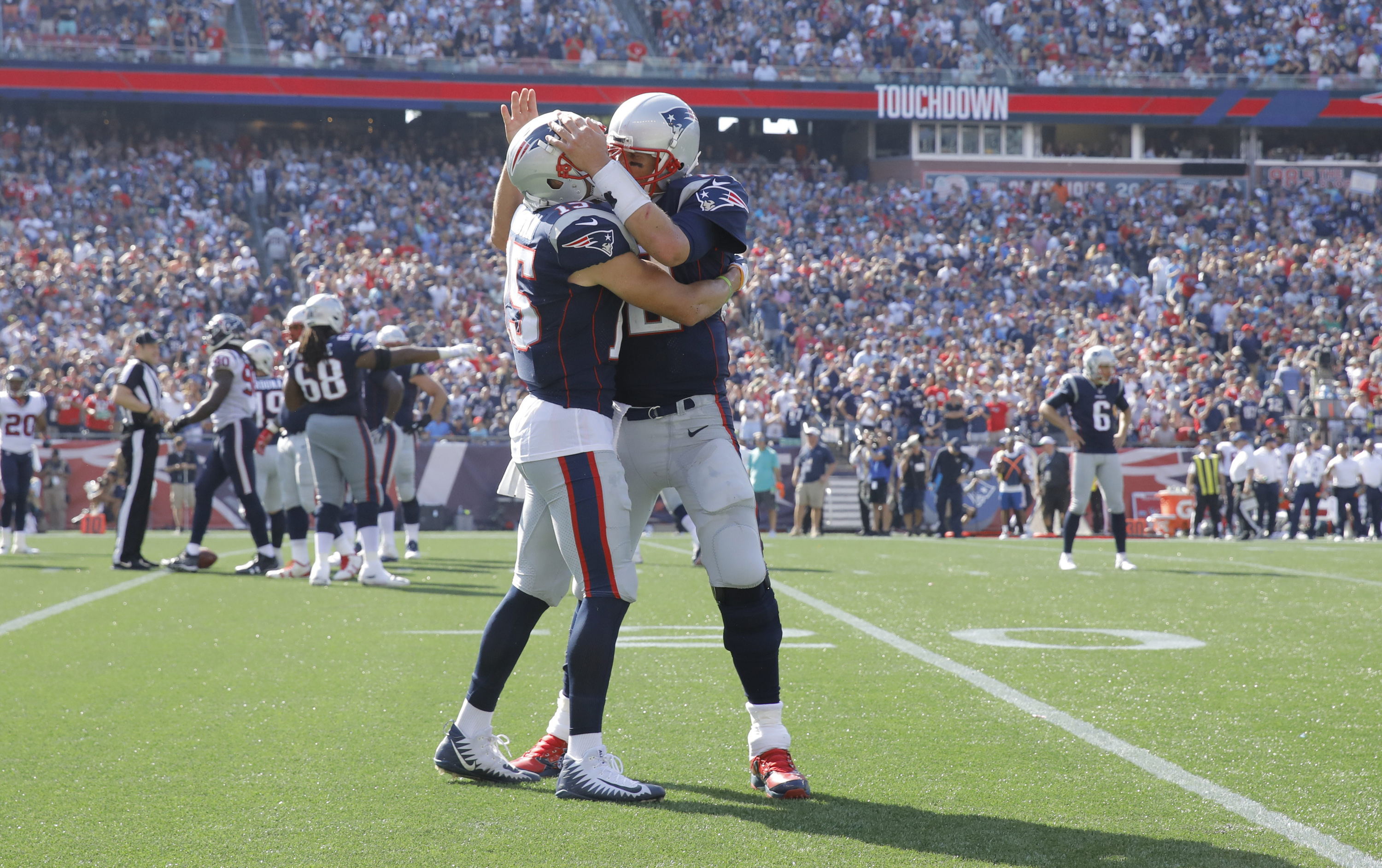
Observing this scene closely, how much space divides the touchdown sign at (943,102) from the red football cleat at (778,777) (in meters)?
30.8

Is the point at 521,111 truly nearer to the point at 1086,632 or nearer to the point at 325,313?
the point at 1086,632

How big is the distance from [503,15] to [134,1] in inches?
327

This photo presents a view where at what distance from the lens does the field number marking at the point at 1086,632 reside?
6074 mm

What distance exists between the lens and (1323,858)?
2.76 meters

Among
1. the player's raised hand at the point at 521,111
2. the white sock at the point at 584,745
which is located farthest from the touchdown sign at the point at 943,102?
the white sock at the point at 584,745

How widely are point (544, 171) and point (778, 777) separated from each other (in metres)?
1.64

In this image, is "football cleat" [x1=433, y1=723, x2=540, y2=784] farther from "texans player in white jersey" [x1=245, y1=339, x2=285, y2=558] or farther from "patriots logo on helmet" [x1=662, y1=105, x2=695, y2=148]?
"texans player in white jersey" [x1=245, y1=339, x2=285, y2=558]

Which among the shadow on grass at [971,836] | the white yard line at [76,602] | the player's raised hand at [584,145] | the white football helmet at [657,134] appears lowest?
the white yard line at [76,602]

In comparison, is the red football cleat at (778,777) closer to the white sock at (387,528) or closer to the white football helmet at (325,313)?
the white football helmet at (325,313)

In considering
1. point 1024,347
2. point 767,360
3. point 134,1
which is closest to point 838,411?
point 767,360

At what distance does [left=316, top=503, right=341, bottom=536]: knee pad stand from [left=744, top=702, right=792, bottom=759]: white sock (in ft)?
19.8

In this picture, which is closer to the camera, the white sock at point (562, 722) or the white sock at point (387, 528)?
the white sock at point (562, 722)

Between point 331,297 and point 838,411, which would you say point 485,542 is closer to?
point 331,297

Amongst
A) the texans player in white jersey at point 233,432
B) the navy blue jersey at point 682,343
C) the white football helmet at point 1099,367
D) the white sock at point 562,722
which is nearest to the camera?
the navy blue jersey at point 682,343
